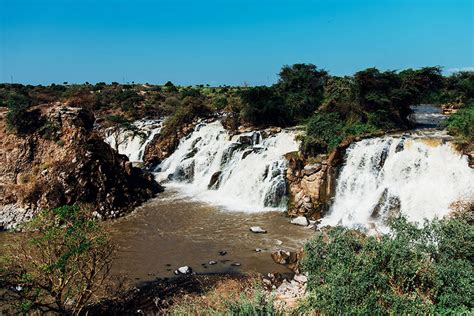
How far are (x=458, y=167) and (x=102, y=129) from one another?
3492 cm

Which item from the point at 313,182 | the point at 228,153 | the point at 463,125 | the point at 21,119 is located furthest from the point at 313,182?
the point at 21,119

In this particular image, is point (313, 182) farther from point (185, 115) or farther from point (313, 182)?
point (185, 115)

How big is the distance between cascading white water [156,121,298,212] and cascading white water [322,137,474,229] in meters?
3.98

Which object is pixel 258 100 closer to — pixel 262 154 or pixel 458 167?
pixel 262 154

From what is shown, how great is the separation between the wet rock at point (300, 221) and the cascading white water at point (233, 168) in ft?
7.72

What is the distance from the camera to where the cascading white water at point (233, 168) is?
933 inches

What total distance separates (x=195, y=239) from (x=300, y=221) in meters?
5.52

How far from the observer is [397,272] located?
351 inches

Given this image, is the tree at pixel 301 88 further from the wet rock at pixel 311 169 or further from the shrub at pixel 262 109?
the wet rock at pixel 311 169

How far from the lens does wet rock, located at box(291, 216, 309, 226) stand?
794 inches

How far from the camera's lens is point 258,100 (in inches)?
1348

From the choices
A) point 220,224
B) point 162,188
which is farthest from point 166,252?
point 162,188

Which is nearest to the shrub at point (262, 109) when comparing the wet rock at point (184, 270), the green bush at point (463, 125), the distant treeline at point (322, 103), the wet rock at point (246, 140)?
the distant treeline at point (322, 103)

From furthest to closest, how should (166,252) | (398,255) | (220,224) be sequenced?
(220,224) < (166,252) < (398,255)
